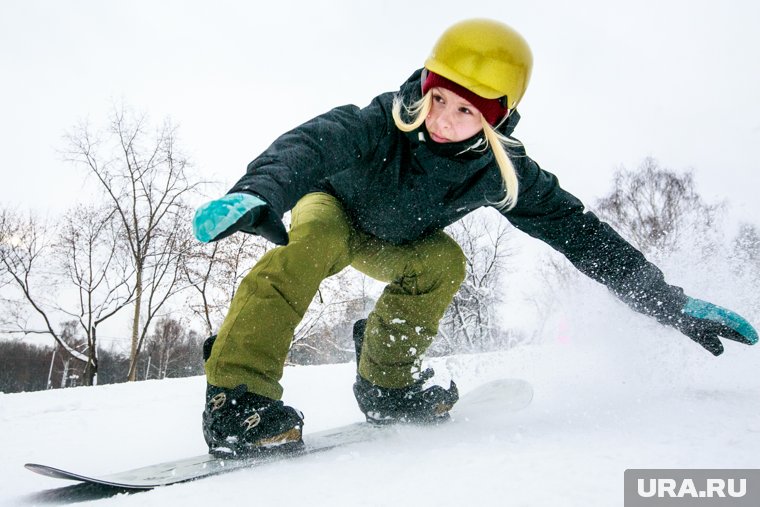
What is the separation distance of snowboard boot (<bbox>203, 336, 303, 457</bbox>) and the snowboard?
3 cm

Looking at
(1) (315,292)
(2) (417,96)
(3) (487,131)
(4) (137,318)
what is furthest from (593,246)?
(4) (137,318)

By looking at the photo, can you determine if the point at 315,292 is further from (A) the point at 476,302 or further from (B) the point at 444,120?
(A) the point at 476,302

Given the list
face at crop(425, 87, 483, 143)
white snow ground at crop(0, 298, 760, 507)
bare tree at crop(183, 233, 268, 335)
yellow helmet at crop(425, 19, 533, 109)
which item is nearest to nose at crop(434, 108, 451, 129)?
face at crop(425, 87, 483, 143)

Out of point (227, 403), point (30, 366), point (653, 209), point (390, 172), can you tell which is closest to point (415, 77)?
point (390, 172)

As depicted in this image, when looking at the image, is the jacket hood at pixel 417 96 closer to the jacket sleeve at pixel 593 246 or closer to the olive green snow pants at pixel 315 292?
the jacket sleeve at pixel 593 246

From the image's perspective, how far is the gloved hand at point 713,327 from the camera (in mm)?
1945

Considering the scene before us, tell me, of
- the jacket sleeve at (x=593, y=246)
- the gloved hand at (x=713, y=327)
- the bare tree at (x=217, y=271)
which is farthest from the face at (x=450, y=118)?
the bare tree at (x=217, y=271)

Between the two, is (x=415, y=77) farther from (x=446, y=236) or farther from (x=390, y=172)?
(x=446, y=236)

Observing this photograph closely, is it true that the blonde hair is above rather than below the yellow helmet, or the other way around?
below

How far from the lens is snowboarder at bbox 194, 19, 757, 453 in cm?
145

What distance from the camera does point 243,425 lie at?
144cm

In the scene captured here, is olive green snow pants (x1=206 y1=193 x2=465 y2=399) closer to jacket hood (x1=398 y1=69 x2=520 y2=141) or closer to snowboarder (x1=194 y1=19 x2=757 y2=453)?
snowboarder (x1=194 y1=19 x2=757 y2=453)

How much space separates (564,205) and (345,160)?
1.04m

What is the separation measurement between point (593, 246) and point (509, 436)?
3.52ft
